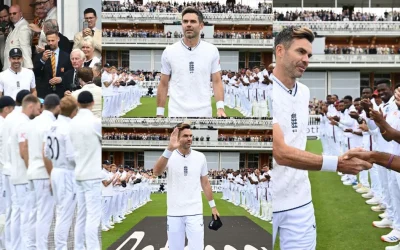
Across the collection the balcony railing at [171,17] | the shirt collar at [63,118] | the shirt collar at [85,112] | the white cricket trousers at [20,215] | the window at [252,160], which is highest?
the balcony railing at [171,17]

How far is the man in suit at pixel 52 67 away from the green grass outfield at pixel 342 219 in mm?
3879

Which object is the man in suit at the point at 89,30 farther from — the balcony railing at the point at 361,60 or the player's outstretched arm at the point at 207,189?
the balcony railing at the point at 361,60

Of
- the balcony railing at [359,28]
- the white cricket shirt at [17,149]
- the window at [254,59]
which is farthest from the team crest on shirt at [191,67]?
the balcony railing at [359,28]

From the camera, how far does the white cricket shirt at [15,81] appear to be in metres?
8.48

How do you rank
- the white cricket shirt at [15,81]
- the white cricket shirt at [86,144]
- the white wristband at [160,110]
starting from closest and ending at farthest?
the white wristband at [160,110], the white cricket shirt at [86,144], the white cricket shirt at [15,81]

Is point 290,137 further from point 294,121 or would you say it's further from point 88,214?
point 88,214

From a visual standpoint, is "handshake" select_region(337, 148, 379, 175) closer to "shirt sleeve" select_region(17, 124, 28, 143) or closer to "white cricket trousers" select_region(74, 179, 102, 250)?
"white cricket trousers" select_region(74, 179, 102, 250)

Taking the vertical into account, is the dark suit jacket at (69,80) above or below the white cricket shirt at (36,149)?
above

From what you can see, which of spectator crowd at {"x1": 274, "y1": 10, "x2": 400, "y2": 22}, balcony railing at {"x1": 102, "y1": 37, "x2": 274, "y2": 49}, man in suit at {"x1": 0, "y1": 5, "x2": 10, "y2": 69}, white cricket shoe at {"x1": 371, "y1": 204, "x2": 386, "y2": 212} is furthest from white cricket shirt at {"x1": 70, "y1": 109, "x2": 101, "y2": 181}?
spectator crowd at {"x1": 274, "y1": 10, "x2": 400, "y2": 22}

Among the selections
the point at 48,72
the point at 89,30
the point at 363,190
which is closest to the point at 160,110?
the point at 89,30

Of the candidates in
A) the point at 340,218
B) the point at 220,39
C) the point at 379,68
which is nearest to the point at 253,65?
the point at 220,39

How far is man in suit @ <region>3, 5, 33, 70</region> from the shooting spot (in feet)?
29.4

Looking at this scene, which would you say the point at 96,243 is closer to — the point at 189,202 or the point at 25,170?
the point at 189,202

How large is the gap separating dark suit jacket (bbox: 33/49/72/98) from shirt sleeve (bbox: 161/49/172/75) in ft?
7.65
